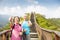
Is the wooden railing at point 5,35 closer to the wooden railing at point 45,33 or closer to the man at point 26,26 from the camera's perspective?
the man at point 26,26

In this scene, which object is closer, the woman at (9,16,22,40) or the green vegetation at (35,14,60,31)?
the woman at (9,16,22,40)

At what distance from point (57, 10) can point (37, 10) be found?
0.92 ft

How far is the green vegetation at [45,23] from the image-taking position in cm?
362

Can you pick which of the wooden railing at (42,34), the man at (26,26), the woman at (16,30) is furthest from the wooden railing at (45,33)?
the woman at (16,30)

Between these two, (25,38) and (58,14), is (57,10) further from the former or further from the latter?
(25,38)

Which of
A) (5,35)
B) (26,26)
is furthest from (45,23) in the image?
(5,35)

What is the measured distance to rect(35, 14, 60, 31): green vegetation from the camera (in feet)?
11.9

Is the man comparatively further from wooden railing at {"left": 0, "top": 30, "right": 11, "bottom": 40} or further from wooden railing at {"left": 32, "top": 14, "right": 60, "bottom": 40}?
wooden railing at {"left": 0, "top": 30, "right": 11, "bottom": 40}

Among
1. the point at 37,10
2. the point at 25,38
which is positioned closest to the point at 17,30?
the point at 25,38

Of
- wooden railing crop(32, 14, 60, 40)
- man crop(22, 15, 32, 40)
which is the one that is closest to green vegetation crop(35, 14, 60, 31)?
wooden railing crop(32, 14, 60, 40)

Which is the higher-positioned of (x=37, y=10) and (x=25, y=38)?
(x=37, y=10)

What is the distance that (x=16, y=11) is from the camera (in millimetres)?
3654

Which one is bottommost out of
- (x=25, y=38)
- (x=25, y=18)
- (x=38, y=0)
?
(x=25, y=38)

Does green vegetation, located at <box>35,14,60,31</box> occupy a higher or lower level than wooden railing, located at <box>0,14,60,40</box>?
higher
